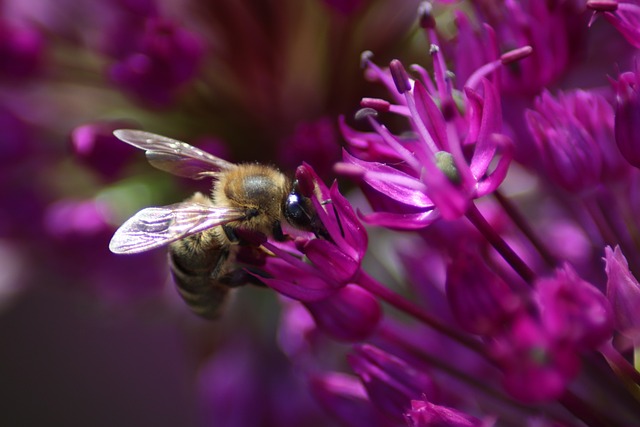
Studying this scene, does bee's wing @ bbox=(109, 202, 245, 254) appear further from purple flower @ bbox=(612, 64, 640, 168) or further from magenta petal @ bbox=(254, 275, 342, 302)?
purple flower @ bbox=(612, 64, 640, 168)

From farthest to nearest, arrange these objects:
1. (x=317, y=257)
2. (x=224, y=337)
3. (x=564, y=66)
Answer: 1. (x=224, y=337)
2. (x=564, y=66)
3. (x=317, y=257)

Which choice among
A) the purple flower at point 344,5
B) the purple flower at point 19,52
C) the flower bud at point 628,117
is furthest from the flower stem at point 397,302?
the purple flower at point 19,52

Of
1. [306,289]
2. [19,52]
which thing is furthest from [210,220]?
[19,52]

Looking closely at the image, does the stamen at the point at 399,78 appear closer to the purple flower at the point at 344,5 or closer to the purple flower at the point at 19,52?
the purple flower at the point at 344,5

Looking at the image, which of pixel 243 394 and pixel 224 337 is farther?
pixel 224 337

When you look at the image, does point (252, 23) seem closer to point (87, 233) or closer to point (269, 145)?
point (269, 145)

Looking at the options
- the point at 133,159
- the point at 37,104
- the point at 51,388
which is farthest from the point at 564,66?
the point at 51,388

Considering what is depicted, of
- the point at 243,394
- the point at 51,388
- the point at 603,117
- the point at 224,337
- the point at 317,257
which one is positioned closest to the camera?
the point at 317,257
